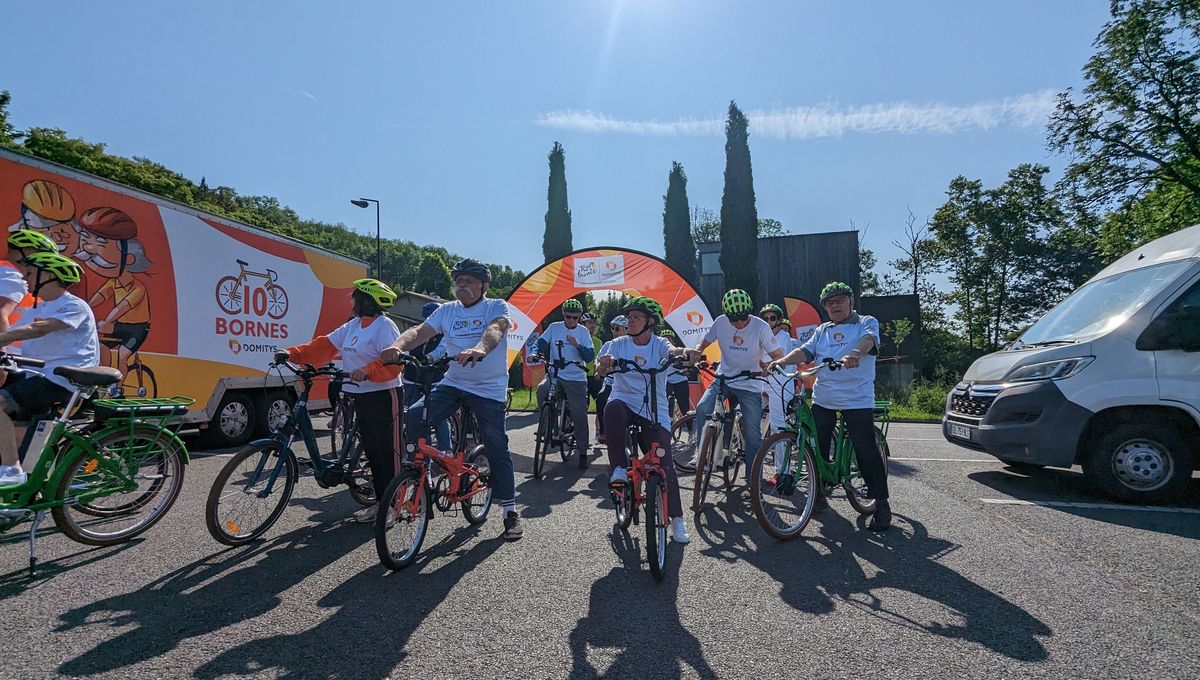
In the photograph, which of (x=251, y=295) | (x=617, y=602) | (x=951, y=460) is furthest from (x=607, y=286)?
(x=617, y=602)

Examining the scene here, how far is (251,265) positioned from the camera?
29.0ft

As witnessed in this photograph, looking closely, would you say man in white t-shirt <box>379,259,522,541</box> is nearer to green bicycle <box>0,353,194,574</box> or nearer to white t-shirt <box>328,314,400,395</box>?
white t-shirt <box>328,314,400,395</box>

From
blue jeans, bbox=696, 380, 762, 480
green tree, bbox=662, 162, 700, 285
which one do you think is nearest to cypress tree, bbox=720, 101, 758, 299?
green tree, bbox=662, 162, 700, 285

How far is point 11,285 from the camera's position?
12.3 ft

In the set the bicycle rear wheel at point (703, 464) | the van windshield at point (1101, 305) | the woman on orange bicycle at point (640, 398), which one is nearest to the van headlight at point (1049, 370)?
the van windshield at point (1101, 305)

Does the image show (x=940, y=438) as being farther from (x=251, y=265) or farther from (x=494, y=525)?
(x=251, y=265)

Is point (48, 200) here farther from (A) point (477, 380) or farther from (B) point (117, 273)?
(A) point (477, 380)

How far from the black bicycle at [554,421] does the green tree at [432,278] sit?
5475cm

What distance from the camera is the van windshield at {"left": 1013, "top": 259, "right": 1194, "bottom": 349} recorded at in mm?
5715

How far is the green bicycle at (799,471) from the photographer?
14.4ft

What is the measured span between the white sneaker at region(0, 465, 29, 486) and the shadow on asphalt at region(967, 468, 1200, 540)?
7.96 meters

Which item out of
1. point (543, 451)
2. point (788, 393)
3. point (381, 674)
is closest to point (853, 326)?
point (788, 393)

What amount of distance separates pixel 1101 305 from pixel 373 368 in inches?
288

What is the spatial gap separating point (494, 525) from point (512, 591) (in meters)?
1.43
